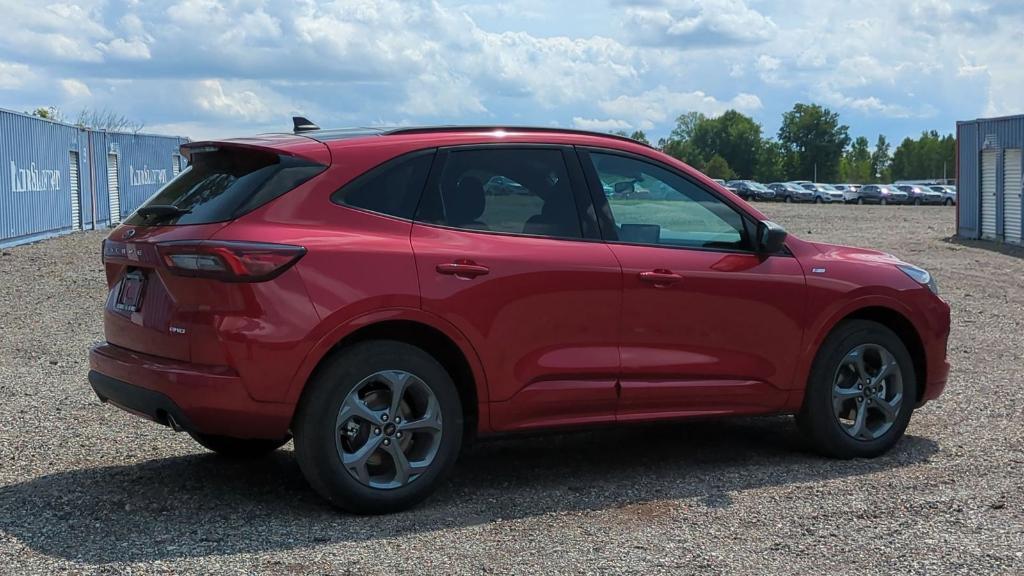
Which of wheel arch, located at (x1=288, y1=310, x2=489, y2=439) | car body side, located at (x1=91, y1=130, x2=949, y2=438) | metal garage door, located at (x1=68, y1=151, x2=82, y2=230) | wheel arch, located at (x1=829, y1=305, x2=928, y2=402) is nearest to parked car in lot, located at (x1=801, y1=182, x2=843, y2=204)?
metal garage door, located at (x1=68, y1=151, x2=82, y2=230)

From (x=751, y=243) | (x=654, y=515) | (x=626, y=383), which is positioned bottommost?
(x=654, y=515)

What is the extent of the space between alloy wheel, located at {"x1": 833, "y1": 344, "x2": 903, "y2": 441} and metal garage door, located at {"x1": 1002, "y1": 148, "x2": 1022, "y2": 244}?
23.4 meters

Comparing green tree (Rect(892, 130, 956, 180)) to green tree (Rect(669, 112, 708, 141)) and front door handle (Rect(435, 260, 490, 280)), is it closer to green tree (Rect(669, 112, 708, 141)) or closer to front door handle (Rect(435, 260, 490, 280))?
green tree (Rect(669, 112, 708, 141))

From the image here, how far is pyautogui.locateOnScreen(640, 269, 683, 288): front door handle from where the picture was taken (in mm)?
5780

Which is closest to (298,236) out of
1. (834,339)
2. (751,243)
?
(751,243)

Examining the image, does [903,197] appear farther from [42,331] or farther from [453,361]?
[453,361]

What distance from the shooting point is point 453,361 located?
214 inches

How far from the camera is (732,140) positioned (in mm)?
172000

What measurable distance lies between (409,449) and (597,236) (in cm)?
136

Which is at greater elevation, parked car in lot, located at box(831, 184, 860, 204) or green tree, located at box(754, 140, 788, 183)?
green tree, located at box(754, 140, 788, 183)

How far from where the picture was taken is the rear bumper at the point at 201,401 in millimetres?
4891

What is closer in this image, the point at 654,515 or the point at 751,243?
the point at 654,515

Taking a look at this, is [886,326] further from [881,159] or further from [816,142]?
[881,159]

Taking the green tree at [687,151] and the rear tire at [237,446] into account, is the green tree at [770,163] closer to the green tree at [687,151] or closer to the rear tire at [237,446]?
the green tree at [687,151]
